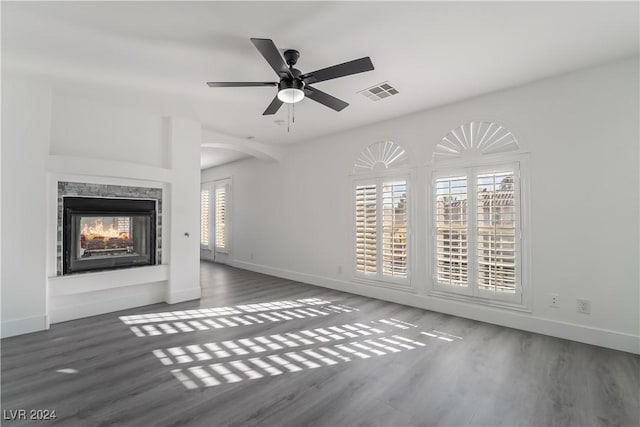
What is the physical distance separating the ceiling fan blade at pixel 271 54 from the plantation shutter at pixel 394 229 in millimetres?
2628

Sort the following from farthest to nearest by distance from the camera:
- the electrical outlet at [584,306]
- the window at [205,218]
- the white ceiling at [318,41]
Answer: the window at [205,218], the electrical outlet at [584,306], the white ceiling at [318,41]

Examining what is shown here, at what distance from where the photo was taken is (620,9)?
2250mm

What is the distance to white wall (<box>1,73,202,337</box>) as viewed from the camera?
10.9ft

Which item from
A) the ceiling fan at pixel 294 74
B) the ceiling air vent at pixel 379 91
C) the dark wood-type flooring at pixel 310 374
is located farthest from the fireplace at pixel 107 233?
the ceiling air vent at pixel 379 91

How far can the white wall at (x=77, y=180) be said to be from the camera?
3.32 m

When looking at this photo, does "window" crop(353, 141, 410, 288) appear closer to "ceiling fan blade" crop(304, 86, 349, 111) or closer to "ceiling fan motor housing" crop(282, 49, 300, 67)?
"ceiling fan blade" crop(304, 86, 349, 111)

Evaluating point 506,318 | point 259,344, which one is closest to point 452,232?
point 506,318

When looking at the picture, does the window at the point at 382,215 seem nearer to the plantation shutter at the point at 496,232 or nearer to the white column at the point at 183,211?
the plantation shutter at the point at 496,232

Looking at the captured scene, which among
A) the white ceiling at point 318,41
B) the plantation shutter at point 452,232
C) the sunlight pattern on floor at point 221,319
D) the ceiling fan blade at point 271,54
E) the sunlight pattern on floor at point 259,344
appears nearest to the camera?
the ceiling fan blade at point 271,54

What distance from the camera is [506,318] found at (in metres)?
3.62

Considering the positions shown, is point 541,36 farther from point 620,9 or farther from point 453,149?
point 453,149

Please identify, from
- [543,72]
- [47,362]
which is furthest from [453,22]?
[47,362]

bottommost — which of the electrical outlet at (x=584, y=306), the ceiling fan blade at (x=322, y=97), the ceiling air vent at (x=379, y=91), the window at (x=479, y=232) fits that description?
the electrical outlet at (x=584, y=306)

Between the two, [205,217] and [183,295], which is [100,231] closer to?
[183,295]
